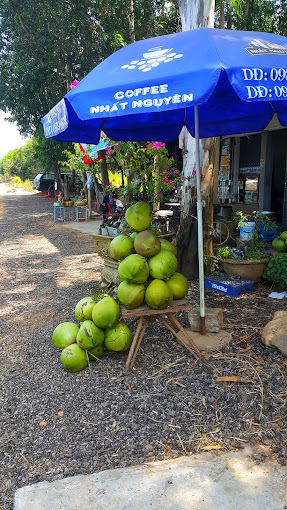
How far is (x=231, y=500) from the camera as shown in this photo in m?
2.03

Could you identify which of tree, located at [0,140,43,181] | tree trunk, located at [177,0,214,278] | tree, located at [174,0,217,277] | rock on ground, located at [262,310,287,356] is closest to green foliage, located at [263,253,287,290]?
tree, located at [174,0,217,277]

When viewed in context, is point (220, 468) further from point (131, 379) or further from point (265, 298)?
point (265, 298)

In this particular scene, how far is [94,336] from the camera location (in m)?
3.31

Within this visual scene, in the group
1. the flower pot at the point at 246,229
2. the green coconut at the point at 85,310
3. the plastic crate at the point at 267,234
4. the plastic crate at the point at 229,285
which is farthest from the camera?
the plastic crate at the point at 267,234

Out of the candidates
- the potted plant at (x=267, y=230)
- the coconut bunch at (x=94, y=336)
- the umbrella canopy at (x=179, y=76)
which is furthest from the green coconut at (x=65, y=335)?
the potted plant at (x=267, y=230)

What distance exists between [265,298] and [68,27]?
13.5 m

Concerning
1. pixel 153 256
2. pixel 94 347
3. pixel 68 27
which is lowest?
pixel 94 347

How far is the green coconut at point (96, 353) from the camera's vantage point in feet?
11.1

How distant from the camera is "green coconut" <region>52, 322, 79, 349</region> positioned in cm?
355

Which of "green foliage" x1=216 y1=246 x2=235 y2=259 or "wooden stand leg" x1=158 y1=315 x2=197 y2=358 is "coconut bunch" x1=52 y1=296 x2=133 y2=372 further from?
"green foliage" x1=216 y1=246 x2=235 y2=259

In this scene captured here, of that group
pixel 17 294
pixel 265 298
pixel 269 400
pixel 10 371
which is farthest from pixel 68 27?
pixel 269 400

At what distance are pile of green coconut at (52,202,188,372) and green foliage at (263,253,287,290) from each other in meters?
2.65

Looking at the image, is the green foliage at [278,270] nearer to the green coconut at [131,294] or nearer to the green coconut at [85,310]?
the green coconut at [131,294]

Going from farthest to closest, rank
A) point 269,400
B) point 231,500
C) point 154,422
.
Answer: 1. point 269,400
2. point 154,422
3. point 231,500
